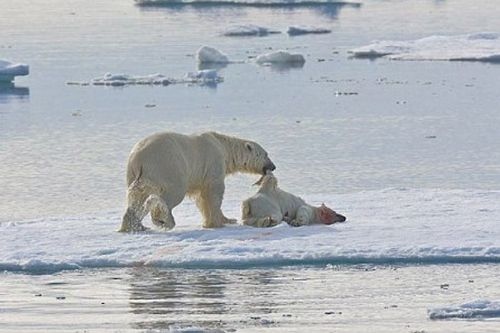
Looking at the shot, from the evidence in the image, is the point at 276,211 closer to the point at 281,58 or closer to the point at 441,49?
the point at 281,58

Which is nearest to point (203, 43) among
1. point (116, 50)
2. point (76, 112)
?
point (116, 50)

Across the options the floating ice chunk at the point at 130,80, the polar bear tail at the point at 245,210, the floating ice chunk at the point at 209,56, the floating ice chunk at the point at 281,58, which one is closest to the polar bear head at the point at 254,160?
the polar bear tail at the point at 245,210

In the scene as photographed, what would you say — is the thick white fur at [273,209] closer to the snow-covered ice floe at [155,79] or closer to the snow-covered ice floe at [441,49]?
the snow-covered ice floe at [155,79]

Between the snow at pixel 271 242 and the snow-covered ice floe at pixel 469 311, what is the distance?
172 centimetres

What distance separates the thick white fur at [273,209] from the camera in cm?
1066

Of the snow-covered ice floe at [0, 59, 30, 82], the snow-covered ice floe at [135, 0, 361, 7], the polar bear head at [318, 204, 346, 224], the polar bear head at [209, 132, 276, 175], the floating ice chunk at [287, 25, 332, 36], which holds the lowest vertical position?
the snow-covered ice floe at [135, 0, 361, 7]

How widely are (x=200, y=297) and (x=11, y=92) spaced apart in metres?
19.6

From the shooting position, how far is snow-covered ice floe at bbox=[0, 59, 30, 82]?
2689cm

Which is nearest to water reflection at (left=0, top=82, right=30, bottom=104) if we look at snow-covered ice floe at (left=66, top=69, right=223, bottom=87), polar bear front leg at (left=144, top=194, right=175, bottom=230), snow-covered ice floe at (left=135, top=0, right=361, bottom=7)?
snow-covered ice floe at (left=66, top=69, right=223, bottom=87)

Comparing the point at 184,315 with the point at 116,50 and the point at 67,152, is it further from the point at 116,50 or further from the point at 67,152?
the point at 116,50

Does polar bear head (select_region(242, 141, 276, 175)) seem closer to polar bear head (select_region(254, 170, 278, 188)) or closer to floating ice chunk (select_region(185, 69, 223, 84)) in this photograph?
polar bear head (select_region(254, 170, 278, 188))

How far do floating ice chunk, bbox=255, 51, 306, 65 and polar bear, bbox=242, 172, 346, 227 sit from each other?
20180 mm

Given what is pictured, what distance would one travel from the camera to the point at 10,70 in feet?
89.7

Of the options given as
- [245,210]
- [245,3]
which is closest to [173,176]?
[245,210]
